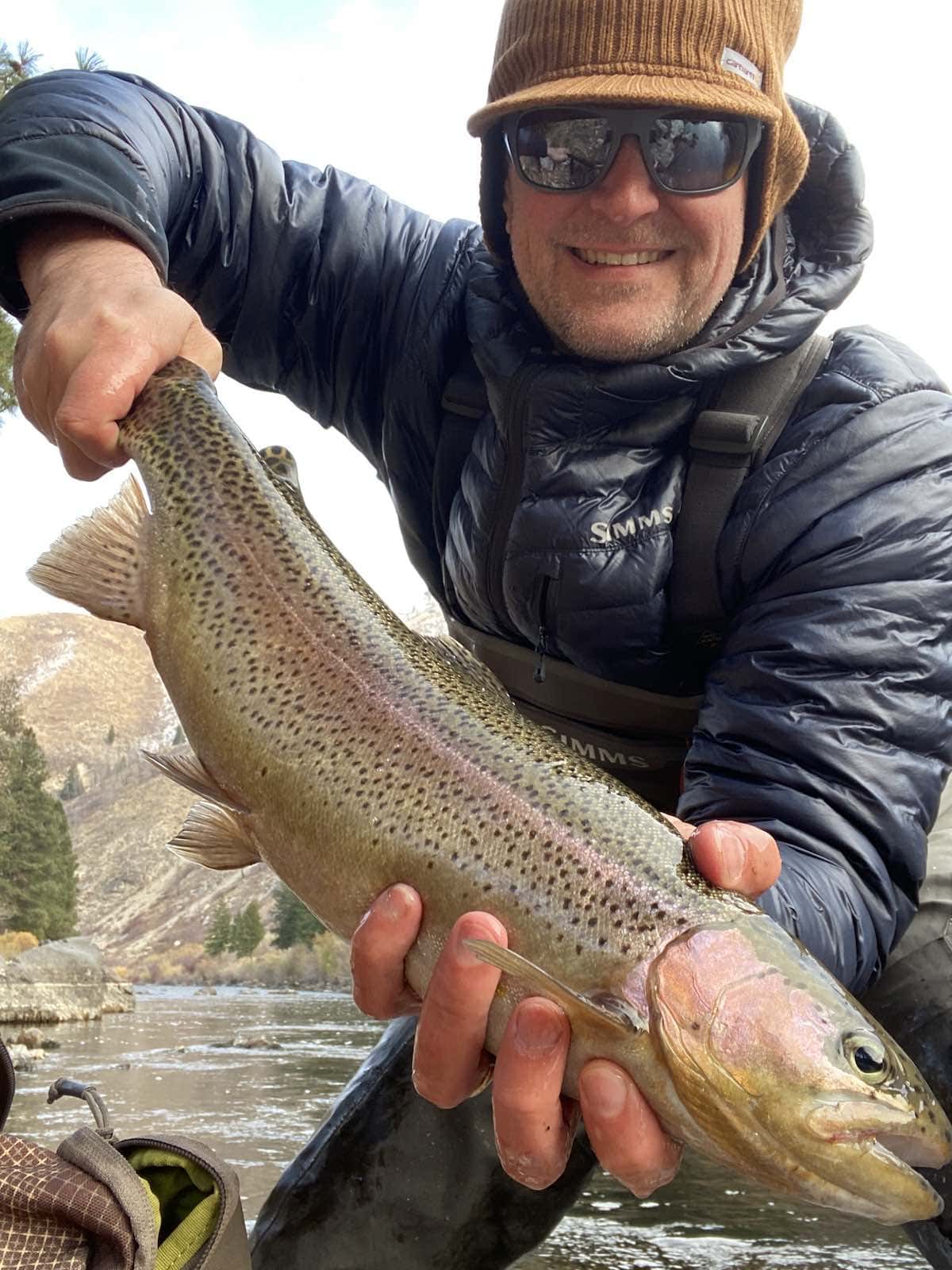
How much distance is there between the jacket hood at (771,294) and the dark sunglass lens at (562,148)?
39cm

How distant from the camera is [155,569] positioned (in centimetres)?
273

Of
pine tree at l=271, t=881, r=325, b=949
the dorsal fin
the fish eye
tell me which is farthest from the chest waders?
pine tree at l=271, t=881, r=325, b=949

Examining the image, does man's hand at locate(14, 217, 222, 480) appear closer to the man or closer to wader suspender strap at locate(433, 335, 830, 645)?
the man

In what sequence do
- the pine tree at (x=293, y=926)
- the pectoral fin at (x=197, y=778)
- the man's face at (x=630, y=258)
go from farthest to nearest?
the pine tree at (x=293, y=926) → the man's face at (x=630, y=258) → the pectoral fin at (x=197, y=778)

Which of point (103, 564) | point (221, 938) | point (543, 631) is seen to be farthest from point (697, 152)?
point (221, 938)

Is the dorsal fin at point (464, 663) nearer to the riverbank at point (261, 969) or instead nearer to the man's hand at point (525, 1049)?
the man's hand at point (525, 1049)

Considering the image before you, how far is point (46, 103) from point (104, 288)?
117 cm

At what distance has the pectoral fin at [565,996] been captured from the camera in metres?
2.18

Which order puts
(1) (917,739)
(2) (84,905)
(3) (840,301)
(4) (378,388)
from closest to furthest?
(1) (917,739), (3) (840,301), (4) (378,388), (2) (84,905)

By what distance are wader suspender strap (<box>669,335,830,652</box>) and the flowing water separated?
9.75 feet

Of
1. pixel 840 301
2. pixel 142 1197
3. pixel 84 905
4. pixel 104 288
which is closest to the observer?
pixel 142 1197

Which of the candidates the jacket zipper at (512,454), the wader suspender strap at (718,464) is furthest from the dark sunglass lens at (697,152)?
the jacket zipper at (512,454)

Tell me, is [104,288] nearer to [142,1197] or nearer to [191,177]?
[191,177]

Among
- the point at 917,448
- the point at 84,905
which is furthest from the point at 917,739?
the point at 84,905
